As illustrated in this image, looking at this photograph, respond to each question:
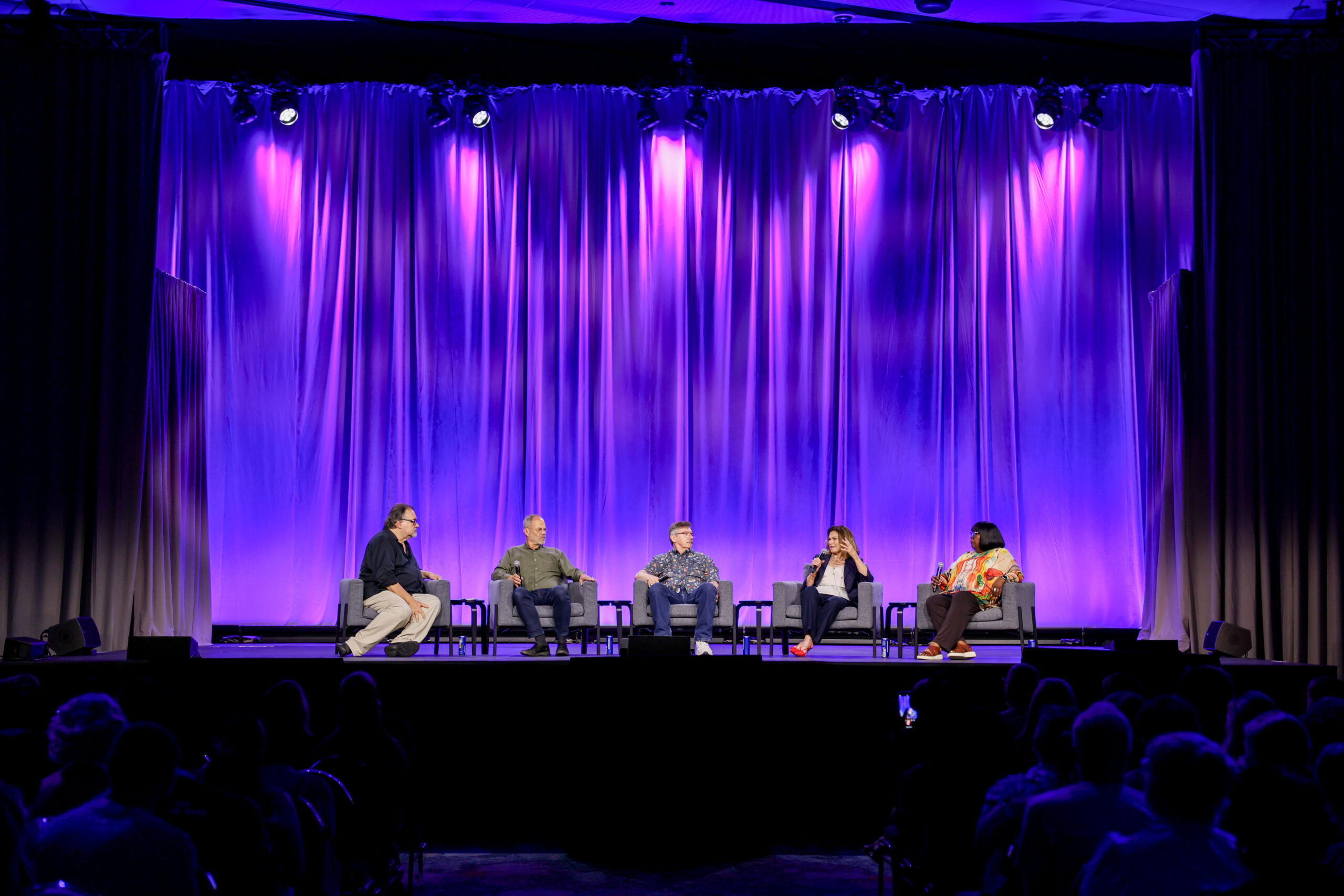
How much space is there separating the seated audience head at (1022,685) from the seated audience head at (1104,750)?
1870 mm

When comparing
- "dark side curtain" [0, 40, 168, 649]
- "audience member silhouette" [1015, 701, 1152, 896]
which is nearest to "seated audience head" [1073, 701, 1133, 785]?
"audience member silhouette" [1015, 701, 1152, 896]

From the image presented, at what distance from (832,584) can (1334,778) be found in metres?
5.94

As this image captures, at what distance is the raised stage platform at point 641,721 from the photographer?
546 centimetres

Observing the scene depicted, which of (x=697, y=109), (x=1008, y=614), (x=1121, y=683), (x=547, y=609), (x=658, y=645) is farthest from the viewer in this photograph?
(x=697, y=109)

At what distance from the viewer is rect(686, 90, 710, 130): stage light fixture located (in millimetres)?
9445

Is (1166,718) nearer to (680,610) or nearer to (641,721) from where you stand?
(641,721)

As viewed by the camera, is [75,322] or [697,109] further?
[697,109]

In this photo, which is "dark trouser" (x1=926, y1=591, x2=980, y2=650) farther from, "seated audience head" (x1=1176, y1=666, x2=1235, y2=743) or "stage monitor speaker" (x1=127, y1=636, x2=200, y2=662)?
"stage monitor speaker" (x1=127, y1=636, x2=200, y2=662)

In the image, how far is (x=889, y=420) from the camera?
31.6 ft

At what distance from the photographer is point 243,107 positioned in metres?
9.38

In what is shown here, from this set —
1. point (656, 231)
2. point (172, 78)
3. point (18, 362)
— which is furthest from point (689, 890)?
point (172, 78)

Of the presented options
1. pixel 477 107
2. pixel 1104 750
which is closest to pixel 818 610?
pixel 477 107

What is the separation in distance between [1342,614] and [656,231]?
17.5 ft

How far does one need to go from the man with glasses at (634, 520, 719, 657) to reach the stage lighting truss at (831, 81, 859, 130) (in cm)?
324
